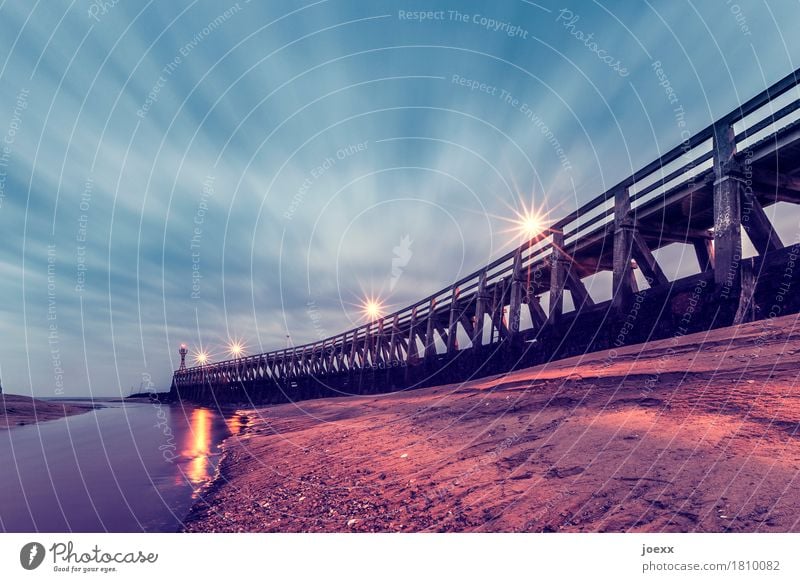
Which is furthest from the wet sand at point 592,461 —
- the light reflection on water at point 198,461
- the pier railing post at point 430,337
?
the pier railing post at point 430,337

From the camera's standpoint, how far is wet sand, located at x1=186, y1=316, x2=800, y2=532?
2.92 meters

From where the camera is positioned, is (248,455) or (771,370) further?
(248,455)

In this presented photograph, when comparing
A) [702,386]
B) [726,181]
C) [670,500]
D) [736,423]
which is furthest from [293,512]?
[726,181]

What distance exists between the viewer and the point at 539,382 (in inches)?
295

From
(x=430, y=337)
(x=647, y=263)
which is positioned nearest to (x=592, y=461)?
(x=647, y=263)

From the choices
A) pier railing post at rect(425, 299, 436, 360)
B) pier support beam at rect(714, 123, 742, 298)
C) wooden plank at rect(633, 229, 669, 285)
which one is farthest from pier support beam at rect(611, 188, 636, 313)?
pier railing post at rect(425, 299, 436, 360)

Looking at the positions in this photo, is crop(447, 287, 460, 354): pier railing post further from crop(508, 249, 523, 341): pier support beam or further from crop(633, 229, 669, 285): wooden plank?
crop(633, 229, 669, 285): wooden plank

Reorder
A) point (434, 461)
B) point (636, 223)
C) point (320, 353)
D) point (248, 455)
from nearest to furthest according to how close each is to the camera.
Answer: point (434, 461) → point (636, 223) → point (248, 455) → point (320, 353)

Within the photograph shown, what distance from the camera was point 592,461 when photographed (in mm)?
3785

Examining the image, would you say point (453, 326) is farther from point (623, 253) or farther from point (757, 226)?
point (757, 226)

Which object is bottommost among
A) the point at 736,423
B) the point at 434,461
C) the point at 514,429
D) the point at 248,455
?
the point at 248,455

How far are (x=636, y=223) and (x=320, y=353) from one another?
29423 mm
